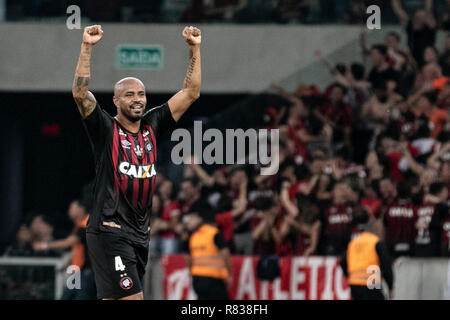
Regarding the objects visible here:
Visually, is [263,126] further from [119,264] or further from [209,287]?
[119,264]

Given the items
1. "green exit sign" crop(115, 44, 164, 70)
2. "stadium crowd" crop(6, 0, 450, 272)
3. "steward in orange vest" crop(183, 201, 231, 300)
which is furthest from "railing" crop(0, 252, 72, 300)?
"green exit sign" crop(115, 44, 164, 70)

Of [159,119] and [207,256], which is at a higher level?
[159,119]

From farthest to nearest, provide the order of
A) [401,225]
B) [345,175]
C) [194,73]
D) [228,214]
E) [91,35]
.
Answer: [345,175] → [228,214] → [401,225] → [194,73] → [91,35]

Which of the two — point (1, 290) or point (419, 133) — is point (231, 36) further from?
point (1, 290)

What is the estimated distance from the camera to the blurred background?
13875 millimetres

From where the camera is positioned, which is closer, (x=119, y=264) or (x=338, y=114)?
(x=119, y=264)

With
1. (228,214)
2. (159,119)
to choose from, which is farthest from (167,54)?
(159,119)

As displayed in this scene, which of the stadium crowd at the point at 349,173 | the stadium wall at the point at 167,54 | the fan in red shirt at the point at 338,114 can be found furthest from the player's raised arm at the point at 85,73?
the stadium wall at the point at 167,54

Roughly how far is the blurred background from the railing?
20mm

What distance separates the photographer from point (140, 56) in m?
19.6

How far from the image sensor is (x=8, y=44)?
19531mm

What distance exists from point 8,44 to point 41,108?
348 centimetres

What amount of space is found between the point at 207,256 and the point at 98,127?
6182mm
